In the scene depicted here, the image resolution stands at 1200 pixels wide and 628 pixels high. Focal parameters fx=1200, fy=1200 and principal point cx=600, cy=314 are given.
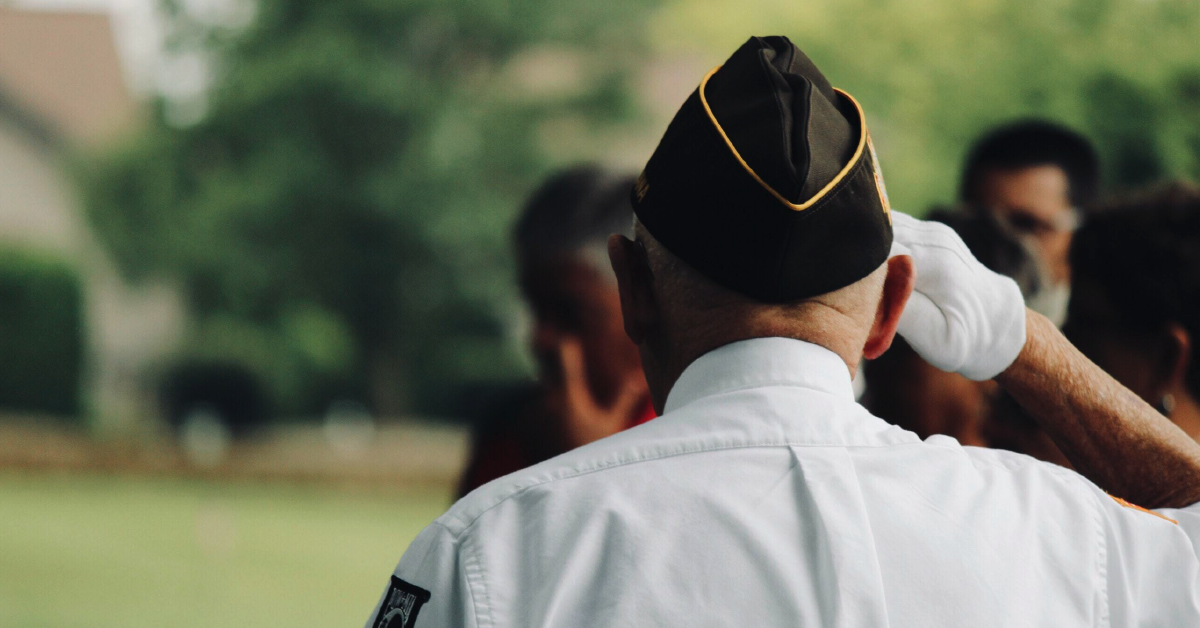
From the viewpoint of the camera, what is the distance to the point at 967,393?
2.55 metres

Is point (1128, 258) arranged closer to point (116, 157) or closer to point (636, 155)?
point (636, 155)

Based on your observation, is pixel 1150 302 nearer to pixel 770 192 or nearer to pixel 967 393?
pixel 967 393

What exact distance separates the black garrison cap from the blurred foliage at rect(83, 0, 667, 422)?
25162 millimetres

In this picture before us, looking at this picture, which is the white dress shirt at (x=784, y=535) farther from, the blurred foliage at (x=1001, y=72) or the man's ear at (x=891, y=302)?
the blurred foliage at (x=1001, y=72)

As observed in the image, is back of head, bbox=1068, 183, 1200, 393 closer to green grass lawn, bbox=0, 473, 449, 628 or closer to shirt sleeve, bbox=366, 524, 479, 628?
shirt sleeve, bbox=366, 524, 479, 628

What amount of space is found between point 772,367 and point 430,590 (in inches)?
17.6

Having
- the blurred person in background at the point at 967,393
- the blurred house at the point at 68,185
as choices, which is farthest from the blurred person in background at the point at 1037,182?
the blurred house at the point at 68,185

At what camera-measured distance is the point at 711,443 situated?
1.33 metres

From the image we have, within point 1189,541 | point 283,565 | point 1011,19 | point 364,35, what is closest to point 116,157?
point 364,35

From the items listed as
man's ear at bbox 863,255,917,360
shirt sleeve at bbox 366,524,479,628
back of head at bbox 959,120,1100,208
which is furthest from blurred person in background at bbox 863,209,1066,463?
back of head at bbox 959,120,1100,208

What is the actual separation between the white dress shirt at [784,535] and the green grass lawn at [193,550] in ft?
29.1

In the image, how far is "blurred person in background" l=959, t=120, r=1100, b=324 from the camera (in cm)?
424

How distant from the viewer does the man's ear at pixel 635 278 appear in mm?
1439

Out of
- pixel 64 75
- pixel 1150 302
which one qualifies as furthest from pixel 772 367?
pixel 64 75
